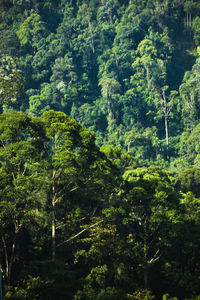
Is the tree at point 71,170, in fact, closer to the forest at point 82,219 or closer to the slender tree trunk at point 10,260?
the forest at point 82,219

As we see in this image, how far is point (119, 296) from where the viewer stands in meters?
16.5

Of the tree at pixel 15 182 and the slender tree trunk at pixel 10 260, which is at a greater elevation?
the tree at pixel 15 182

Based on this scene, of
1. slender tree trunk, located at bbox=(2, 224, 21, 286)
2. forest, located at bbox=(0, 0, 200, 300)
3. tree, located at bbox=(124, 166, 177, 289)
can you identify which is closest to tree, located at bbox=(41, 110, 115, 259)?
forest, located at bbox=(0, 0, 200, 300)

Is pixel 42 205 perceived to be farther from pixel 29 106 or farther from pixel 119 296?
pixel 29 106

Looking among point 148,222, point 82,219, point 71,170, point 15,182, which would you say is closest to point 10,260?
point 15,182

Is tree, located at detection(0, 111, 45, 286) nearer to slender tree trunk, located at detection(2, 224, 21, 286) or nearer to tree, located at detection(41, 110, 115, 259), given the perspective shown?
slender tree trunk, located at detection(2, 224, 21, 286)

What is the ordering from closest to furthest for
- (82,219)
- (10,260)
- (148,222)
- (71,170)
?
(10,260) < (71,170) < (82,219) < (148,222)

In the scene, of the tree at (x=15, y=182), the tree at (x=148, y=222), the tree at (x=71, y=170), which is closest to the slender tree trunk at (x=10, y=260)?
the tree at (x=15, y=182)

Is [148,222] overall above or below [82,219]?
below

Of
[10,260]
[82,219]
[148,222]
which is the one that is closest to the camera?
[10,260]

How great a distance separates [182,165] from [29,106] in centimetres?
3504

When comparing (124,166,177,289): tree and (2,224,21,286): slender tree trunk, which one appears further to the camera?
(124,166,177,289): tree

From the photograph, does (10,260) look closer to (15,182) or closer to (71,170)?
(15,182)

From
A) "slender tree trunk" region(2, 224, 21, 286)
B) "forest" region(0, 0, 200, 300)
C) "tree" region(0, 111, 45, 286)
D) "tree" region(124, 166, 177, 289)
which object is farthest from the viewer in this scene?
"tree" region(124, 166, 177, 289)
